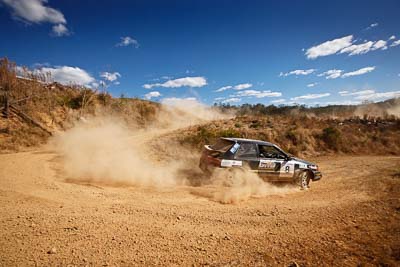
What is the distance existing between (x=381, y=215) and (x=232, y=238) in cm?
374

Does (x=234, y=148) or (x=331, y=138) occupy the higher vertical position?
(x=234, y=148)

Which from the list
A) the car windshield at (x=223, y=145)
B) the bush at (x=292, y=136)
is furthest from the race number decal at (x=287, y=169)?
the bush at (x=292, y=136)

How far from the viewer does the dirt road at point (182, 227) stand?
313 cm

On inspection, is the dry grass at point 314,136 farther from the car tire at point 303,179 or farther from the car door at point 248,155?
the car tire at point 303,179

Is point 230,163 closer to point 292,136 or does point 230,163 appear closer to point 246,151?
point 246,151

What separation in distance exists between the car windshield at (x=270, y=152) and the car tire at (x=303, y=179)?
2.92 ft

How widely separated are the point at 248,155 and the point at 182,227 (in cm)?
350

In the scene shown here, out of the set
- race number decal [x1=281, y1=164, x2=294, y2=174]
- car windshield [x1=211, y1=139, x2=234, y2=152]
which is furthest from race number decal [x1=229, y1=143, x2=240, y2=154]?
race number decal [x1=281, y1=164, x2=294, y2=174]

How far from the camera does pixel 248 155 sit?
6785 millimetres

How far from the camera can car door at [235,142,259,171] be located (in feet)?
21.8

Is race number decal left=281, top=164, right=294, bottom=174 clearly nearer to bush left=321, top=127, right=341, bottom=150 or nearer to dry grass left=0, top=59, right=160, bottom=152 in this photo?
bush left=321, top=127, right=341, bottom=150

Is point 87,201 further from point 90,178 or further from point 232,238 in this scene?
point 232,238

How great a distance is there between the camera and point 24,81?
15.3 metres

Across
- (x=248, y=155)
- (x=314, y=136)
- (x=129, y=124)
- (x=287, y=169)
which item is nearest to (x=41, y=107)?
(x=129, y=124)
